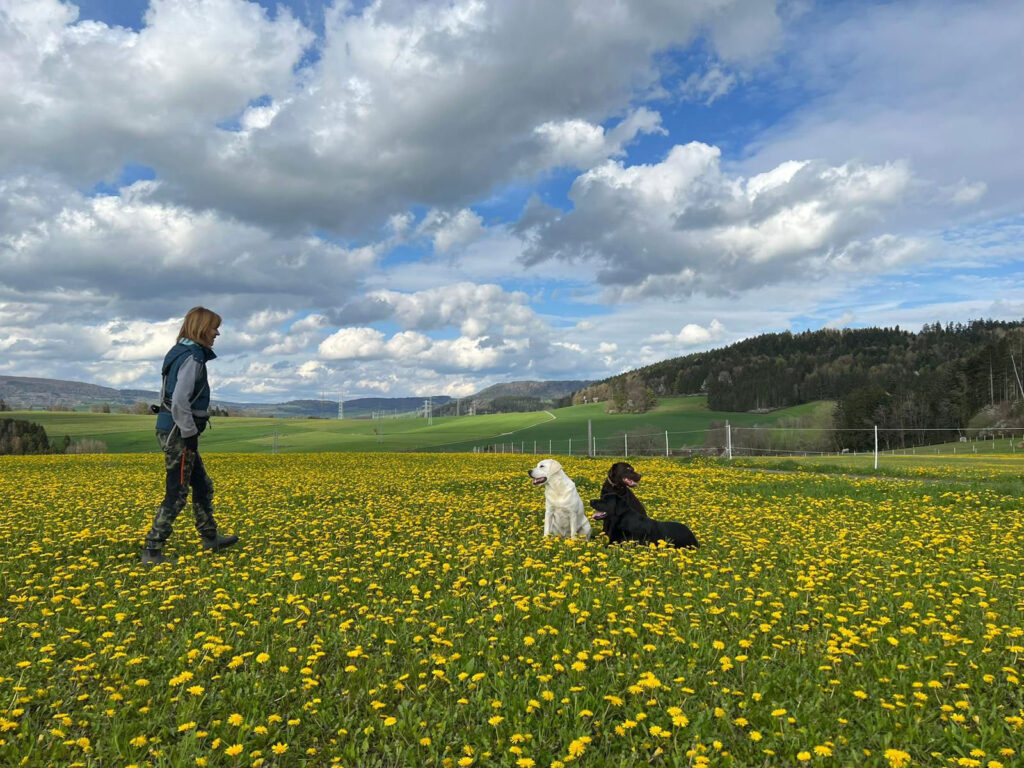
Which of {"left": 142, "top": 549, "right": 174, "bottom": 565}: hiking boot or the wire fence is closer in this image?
{"left": 142, "top": 549, "right": 174, "bottom": 565}: hiking boot

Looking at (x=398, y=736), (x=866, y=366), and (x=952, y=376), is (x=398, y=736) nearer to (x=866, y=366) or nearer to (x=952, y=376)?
(x=952, y=376)

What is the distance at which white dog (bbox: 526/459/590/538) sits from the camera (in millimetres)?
9750

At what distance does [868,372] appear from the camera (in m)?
130

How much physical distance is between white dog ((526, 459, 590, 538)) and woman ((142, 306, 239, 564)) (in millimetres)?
5142

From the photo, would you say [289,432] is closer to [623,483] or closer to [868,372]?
[623,483]

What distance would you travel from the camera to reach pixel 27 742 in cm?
380

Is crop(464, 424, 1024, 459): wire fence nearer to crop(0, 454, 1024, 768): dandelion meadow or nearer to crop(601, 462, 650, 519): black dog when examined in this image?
crop(601, 462, 650, 519): black dog

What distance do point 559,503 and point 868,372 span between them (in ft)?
470

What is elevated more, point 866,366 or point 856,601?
point 866,366

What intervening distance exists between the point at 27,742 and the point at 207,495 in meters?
5.28

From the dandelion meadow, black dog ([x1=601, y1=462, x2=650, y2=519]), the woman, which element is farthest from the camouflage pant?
black dog ([x1=601, y1=462, x2=650, y2=519])

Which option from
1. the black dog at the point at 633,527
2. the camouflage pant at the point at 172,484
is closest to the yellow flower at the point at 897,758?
the black dog at the point at 633,527

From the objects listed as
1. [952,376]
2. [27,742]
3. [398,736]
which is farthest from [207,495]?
[952,376]

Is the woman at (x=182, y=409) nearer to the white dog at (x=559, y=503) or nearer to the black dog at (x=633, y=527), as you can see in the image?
the white dog at (x=559, y=503)
